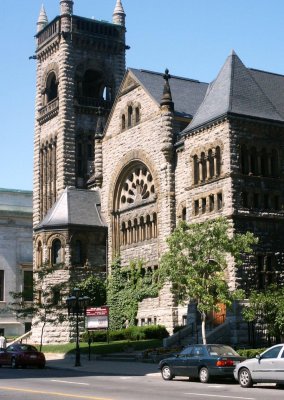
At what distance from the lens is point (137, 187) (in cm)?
5638

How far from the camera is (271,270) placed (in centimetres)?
4503

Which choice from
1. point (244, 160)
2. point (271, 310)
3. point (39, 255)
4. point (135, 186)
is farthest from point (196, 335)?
point (39, 255)

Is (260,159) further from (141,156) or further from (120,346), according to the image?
(120,346)

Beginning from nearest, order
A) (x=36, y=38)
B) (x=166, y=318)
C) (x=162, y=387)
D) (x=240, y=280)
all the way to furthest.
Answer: (x=162, y=387), (x=240, y=280), (x=166, y=318), (x=36, y=38)

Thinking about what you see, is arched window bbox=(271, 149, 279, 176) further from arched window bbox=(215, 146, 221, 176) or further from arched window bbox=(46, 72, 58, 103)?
arched window bbox=(46, 72, 58, 103)

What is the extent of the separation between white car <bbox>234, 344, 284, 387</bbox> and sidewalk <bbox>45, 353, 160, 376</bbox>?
22.6ft

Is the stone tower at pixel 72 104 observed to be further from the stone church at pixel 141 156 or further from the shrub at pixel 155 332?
the shrub at pixel 155 332

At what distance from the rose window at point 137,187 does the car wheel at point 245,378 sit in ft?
95.3

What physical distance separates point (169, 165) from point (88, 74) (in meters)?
24.1

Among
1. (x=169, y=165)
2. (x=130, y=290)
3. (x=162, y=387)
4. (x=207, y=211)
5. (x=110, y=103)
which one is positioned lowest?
(x=162, y=387)

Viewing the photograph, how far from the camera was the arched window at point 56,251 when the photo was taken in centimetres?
5800

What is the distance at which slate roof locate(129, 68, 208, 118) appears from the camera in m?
54.6

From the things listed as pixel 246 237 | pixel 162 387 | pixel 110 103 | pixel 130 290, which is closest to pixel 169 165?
pixel 130 290

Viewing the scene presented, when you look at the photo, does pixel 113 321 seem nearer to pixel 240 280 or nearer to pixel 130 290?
pixel 130 290
